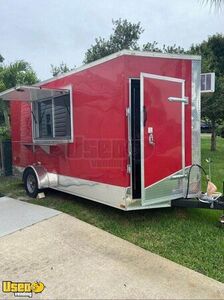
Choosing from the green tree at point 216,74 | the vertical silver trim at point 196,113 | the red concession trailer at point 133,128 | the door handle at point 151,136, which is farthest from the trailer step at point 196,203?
the green tree at point 216,74

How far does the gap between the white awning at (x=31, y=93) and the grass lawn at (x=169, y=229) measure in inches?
88.4

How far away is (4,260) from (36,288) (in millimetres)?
835

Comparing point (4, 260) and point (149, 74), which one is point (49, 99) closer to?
point (149, 74)

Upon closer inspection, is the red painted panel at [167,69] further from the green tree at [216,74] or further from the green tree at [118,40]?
the green tree at [118,40]

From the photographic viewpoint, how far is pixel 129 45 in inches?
558

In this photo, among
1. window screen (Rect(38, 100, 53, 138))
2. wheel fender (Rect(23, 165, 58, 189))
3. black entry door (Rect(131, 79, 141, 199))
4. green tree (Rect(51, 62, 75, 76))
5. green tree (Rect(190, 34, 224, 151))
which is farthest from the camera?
green tree (Rect(51, 62, 75, 76))

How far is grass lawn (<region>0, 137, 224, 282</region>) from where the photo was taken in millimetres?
3906

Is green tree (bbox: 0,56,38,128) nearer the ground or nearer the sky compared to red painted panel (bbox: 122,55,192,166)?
nearer the sky

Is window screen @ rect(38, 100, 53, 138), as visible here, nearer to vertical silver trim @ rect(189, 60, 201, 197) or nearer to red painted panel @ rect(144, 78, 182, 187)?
red painted panel @ rect(144, 78, 182, 187)

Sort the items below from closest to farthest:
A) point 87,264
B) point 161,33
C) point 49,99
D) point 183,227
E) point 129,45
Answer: point 87,264 < point 183,227 < point 49,99 < point 161,33 < point 129,45

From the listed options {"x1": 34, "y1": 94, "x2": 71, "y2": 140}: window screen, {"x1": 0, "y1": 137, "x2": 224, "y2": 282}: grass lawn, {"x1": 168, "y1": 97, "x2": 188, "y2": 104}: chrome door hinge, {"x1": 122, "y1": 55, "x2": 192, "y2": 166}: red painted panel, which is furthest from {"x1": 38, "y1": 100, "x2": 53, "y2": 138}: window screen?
{"x1": 168, "y1": 97, "x2": 188, "y2": 104}: chrome door hinge

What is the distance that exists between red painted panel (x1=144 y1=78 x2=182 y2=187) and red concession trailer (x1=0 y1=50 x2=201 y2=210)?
1cm

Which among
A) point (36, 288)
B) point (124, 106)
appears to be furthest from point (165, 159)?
point (36, 288)

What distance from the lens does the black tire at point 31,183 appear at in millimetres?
6805
